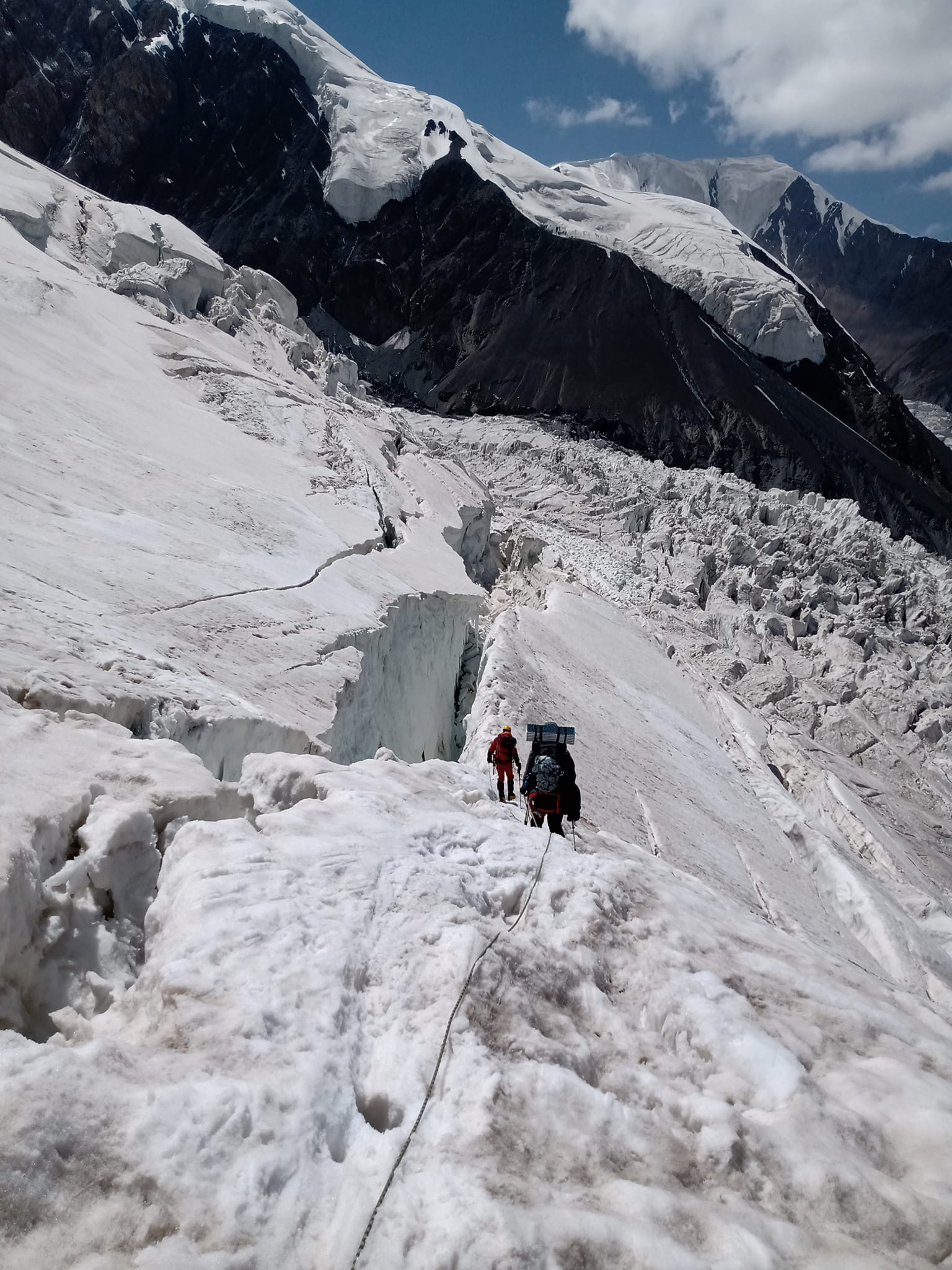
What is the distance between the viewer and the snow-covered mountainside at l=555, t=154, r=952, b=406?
6750cm

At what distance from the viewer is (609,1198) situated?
5.77 ft

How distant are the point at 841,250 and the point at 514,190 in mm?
59597

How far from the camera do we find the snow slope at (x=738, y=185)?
8469 cm

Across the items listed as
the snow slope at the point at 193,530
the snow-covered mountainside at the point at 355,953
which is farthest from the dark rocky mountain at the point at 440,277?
the snow-covered mountainside at the point at 355,953

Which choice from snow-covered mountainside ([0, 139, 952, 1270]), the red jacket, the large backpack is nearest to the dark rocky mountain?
snow-covered mountainside ([0, 139, 952, 1270])

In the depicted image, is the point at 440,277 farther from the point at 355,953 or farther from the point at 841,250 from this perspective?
the point at 841,250

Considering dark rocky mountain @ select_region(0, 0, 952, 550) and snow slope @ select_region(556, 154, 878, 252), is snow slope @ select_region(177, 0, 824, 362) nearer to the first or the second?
dark rocky mountain @ select_region(0, 0, 952, 550)

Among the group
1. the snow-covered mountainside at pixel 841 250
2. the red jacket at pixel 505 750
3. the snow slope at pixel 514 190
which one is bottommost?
the red jacket at pixel 505 750

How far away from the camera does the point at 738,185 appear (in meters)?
89.5

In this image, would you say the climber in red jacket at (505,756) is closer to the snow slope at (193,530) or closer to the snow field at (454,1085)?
the snow slope at (193,530)

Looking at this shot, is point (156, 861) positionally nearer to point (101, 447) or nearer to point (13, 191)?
point (101, 447)

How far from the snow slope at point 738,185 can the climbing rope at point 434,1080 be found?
9575 cm

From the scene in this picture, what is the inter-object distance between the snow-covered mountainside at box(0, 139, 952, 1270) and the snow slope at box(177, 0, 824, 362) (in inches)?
1357

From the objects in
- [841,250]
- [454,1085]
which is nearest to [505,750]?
[454,1085]
